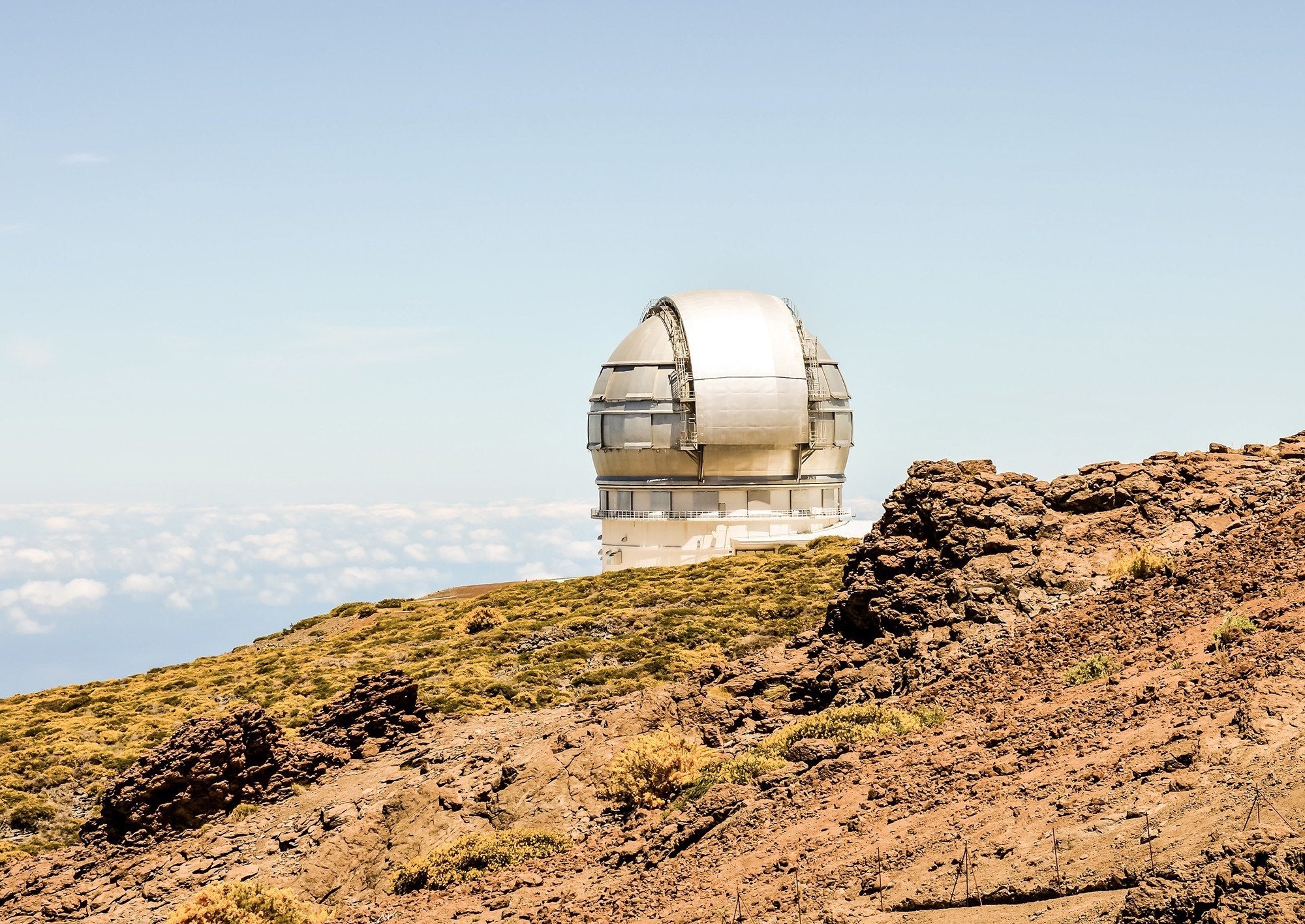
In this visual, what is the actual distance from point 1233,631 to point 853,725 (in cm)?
360

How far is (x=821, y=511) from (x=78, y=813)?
29645 millimetres

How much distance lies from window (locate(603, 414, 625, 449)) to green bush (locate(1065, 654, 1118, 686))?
111 ft

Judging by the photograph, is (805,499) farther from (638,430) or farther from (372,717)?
(372,717)

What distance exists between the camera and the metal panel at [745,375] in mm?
44312

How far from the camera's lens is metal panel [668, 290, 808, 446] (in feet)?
145

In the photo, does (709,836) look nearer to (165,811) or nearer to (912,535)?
(912,535)

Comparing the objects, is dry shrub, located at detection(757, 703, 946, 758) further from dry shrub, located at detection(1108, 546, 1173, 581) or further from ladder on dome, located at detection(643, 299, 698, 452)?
ladder on dome, located at detection(643, 299, 698, 452)

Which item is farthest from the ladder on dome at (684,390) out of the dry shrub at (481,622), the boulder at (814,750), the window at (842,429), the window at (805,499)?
the boulder at (814,750)

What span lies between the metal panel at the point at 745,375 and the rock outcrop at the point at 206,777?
26.4 m

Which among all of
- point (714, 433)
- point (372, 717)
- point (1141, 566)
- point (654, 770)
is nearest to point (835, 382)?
point (714, 433)


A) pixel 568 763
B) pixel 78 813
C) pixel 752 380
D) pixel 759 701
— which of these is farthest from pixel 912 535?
pixel 752 380

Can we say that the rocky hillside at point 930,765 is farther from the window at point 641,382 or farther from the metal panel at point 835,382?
the metal panel at point 835,382

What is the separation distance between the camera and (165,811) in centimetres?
1838

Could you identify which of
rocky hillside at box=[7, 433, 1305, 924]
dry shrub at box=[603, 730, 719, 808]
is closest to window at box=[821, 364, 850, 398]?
rocky hillside at box=[7, 433, 1305, 924]
